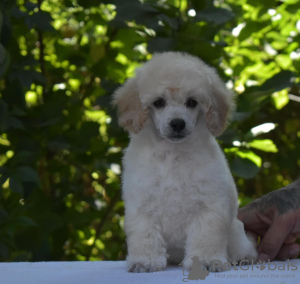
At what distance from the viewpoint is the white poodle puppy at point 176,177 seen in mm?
1867

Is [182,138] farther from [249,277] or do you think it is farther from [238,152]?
[238,152]

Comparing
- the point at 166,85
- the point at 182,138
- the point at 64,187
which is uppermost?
the point at 166,85

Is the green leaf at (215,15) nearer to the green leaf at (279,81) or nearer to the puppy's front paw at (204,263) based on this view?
the green leaf at (279,81)

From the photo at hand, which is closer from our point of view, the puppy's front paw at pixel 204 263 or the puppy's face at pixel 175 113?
the puppy's front paw at pixel 204 263

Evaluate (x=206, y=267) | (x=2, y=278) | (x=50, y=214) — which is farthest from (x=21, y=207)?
(x=206, y=267)

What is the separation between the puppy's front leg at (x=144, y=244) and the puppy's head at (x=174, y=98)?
0.30 meters

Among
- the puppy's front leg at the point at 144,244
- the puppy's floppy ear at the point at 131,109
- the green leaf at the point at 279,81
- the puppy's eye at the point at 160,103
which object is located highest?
the puppy's eye at the point at 160,103

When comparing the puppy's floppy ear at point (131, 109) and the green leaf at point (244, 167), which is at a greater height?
the puppy's floppy ear at point (131, 109)

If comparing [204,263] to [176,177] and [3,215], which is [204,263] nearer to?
[176,177]

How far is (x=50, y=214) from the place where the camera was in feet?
9.71

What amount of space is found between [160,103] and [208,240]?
487mm

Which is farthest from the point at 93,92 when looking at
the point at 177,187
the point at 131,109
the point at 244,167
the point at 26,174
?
the point at 177,187

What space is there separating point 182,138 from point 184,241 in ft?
1.13

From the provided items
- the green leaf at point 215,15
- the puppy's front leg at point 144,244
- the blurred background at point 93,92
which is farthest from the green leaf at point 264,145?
the puppy's front leg at point 144,244
